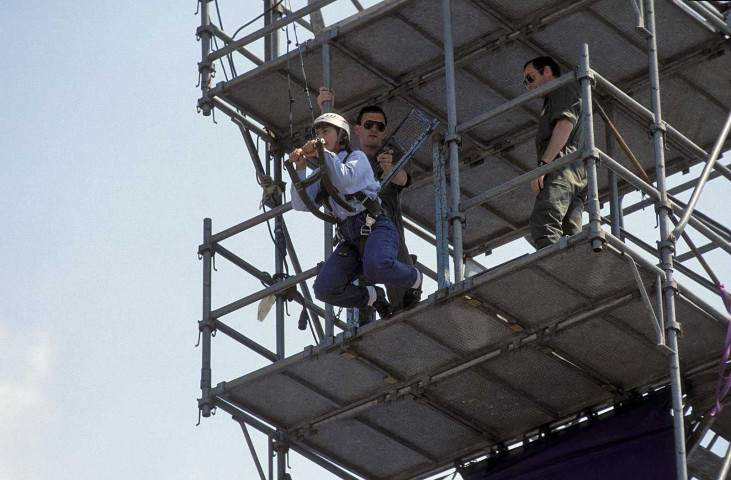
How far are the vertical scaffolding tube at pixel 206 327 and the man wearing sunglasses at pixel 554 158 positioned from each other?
3.91 m

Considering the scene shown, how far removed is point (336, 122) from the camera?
1791 cm

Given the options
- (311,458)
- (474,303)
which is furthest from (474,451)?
(474,303)

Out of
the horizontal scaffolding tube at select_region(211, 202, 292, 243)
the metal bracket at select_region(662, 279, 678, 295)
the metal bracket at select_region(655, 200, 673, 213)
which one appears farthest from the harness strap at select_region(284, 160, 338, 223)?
the metal bracket at select_region(662, 279, 678, 295)

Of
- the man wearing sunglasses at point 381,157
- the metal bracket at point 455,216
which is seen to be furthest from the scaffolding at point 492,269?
the man wearing sunglasses at point 381,157

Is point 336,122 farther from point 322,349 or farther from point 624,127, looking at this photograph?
point 624,127

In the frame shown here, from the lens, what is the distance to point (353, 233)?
17734 mm

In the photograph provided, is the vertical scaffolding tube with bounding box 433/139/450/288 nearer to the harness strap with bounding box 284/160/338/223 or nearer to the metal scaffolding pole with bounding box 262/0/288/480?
the harness strap with bounding box 284/160/338/223

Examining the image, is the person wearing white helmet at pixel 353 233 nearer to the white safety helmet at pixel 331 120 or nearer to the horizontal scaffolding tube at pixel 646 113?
the white safety helmet at pixel 331 120

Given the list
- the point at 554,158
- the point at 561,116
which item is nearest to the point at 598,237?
the point at 554,158

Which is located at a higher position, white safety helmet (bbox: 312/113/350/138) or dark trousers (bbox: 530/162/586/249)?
white safety helmet (bbox: 312/113/350/138)

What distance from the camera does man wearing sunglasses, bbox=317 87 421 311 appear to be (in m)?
18.4

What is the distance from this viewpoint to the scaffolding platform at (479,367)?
17.2m

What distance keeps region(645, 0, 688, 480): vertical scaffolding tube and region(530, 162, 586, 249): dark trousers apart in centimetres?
86

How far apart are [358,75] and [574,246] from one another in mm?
4120
